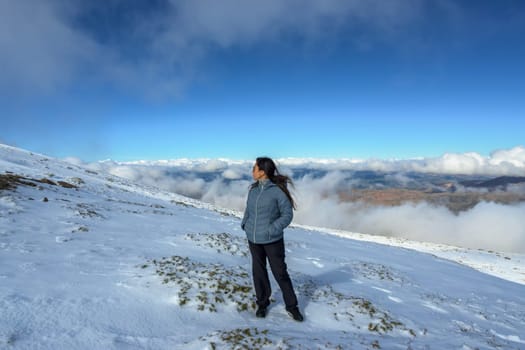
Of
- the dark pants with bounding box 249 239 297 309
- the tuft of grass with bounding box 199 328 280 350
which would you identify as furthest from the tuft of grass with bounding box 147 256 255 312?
the tuft of grass with bounding box 199 328 280 350

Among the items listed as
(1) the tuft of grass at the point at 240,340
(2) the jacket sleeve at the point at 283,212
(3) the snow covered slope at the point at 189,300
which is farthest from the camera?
(2) the jacket sleeve at the point at 283,212

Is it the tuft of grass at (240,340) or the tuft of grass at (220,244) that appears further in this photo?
the tuft of grass at (220,244)

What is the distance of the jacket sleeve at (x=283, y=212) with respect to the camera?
7.17 m

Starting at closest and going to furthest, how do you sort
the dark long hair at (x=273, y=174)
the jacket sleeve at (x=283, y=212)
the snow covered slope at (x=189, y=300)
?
the snow covered slope at (x=189, y=300)
the jacket sleeve at (x=283, y=212)
the dark long hair at (x=273, y=174)

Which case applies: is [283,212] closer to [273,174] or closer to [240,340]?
[273,174]

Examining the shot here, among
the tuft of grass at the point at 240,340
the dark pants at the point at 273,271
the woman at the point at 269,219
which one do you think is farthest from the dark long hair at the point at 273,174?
the tuft of grass at the point at 240,340

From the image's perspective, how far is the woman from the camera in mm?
7246

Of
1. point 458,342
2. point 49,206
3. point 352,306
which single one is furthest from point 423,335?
point 49,206

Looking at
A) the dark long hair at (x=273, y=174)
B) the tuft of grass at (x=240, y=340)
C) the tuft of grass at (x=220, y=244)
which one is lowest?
the tuft of grass at (x=220, y=244)

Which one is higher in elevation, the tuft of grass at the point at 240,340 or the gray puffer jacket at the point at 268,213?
the gray puffer jacket at the point at 268,213

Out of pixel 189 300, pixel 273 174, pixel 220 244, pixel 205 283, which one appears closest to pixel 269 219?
pixel 273 174

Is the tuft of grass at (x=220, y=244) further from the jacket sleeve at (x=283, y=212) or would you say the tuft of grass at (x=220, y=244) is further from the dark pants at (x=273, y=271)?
the jacket sleeve at (x=283, y=212)

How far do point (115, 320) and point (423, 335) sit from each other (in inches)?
312

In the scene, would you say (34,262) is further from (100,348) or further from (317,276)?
(317,276)
